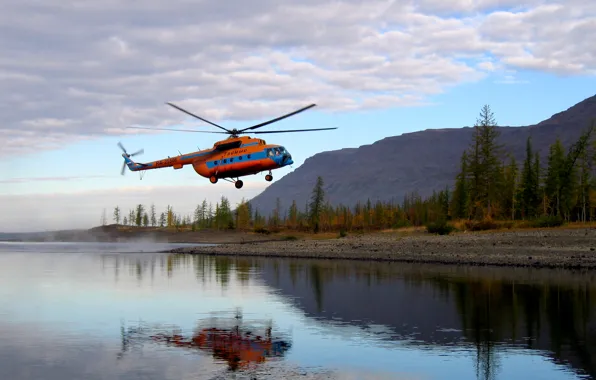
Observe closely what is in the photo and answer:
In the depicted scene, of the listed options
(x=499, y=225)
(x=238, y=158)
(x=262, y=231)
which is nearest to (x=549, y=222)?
(x=499, y=225)

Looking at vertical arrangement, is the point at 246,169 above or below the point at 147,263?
above

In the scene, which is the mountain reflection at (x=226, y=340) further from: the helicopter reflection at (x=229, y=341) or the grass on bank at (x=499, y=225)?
the grass on bank at (x=499, y=225)

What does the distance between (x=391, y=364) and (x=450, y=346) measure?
214 inches

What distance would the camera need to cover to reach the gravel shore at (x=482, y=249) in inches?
2960

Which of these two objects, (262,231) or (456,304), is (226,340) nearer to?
(456,304)

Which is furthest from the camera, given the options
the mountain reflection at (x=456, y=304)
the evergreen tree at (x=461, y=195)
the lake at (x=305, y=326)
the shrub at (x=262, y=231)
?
the shrub at (x=262, y=231)

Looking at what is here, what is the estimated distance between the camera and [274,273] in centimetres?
7825

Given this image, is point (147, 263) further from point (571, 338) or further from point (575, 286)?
point (571, 338)

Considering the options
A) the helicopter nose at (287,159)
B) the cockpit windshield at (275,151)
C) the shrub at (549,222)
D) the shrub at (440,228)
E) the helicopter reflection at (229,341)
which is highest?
the cockpit windshield at (275,151)

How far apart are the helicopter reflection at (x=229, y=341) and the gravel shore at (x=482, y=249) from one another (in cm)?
4263

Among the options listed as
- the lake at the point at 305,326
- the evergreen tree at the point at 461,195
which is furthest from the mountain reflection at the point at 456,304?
the evergreen tree at the point at 461,195

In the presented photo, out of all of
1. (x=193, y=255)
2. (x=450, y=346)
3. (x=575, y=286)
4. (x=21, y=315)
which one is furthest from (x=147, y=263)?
(x=450, y=346)

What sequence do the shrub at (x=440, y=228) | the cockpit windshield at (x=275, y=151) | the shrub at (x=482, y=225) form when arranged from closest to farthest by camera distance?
the cockpit windshield at (x=275, y=151), the shrub at (x=440, y=228), the shrub at (x=482, y=225)

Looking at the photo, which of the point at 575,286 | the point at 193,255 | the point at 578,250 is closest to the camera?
the point at 575,286
